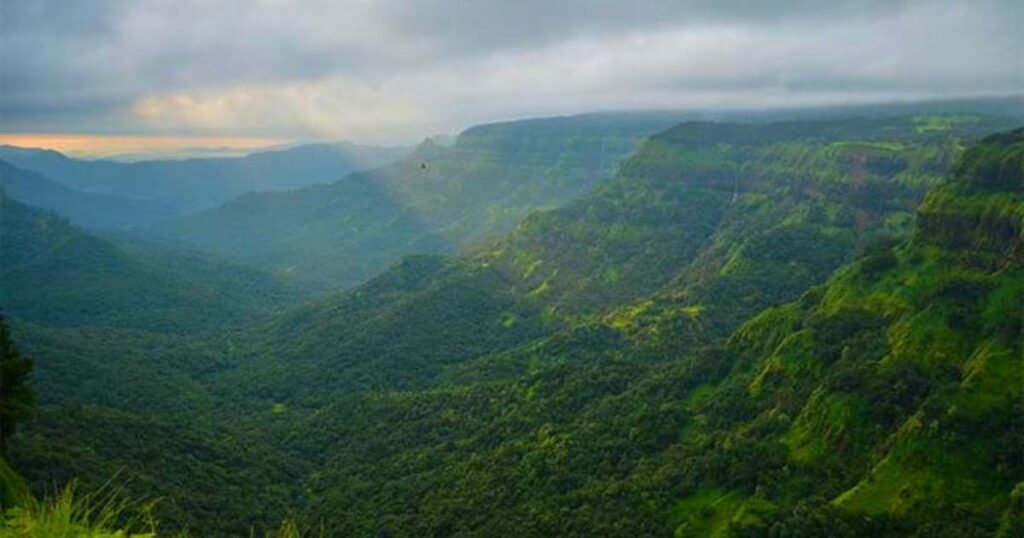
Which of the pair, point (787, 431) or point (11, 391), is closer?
point (11, 391)

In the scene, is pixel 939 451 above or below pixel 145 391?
above

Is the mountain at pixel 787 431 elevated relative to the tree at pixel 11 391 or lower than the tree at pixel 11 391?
lower

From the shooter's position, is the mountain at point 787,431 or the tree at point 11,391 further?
the mountain at point 787,431

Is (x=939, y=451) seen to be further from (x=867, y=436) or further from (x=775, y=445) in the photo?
(x=775, y=445)

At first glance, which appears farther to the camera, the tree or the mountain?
the mountain

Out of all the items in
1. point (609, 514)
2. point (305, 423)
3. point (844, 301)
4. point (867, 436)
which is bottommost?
point (305, 423)

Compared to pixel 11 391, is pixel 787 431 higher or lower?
lower

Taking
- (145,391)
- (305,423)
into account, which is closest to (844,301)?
(305,423)

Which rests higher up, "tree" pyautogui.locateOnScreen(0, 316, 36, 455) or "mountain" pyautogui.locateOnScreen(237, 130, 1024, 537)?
"tree" pyautogui.locateOnScreen(0, 316, 36, 455)
